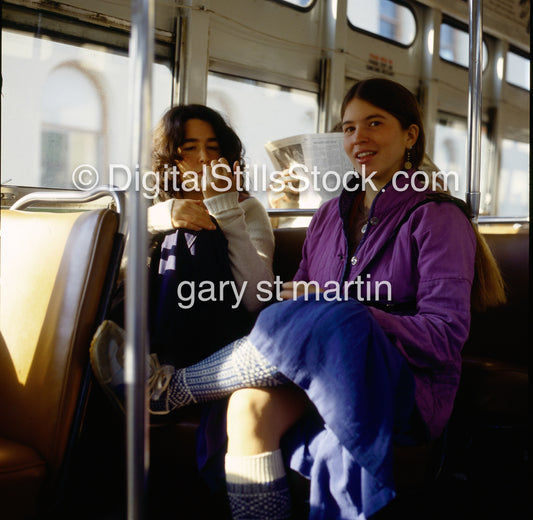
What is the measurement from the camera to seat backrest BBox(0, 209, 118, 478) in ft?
3.92

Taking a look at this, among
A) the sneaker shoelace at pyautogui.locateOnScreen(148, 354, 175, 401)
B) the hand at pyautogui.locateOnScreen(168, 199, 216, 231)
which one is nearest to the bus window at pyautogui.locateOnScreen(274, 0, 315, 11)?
the hand at pyautogui.locateOnScreen(168, 199, 216, 231)

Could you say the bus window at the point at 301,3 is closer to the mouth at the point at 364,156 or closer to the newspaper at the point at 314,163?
the newspaper at the point at 314,163

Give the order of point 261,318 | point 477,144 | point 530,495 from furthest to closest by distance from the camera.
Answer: point 477,144
point 530,495
point 261,318

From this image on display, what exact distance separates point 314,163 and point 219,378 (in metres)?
1.41

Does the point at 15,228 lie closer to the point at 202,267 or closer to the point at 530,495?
the point at 202,267

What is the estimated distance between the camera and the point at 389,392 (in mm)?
1060

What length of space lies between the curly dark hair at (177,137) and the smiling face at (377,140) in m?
0.53

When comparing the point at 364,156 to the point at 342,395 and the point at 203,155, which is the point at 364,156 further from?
the point at 342,395

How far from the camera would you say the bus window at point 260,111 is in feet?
12.2

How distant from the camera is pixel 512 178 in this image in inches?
291

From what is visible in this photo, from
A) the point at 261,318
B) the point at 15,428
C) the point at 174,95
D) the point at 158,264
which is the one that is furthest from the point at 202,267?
the point at 174,95

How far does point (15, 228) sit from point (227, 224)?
58 centimetres

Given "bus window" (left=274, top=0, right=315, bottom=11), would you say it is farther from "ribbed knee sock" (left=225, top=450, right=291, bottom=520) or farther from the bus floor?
"ribbed knee sock" (left=225, top=450, right=291, bottom=520)

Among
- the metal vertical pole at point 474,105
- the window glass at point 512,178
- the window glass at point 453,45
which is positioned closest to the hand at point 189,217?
the metal vertical pole at point 474,105
